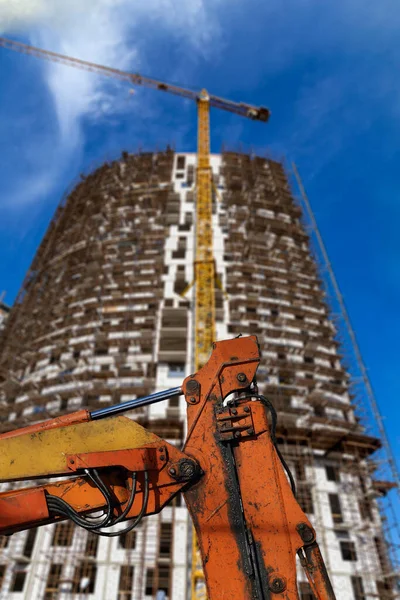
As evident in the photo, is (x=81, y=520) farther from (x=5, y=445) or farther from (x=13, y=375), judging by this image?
(x=13, y=375)

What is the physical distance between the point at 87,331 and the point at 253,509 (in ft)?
108

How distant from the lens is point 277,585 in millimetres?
3771

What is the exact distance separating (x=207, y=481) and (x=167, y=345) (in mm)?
30762

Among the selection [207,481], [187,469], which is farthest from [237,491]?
[187,469]

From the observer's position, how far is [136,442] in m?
4.47

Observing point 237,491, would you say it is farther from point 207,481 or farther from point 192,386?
point 192,386

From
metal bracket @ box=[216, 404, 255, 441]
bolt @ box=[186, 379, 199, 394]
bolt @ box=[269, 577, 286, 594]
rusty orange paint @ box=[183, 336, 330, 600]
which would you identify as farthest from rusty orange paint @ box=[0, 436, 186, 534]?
bolt @ box=[269, 577, 286, 594]

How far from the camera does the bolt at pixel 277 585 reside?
3.76 m

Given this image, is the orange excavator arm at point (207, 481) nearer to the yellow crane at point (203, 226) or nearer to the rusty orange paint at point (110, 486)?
the rusty orange paint at point (110, 486)

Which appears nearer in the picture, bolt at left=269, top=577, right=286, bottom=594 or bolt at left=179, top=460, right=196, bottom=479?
bolt at left=269, top=577, right=286, bottom=594

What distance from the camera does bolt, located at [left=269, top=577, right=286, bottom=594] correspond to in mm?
3758

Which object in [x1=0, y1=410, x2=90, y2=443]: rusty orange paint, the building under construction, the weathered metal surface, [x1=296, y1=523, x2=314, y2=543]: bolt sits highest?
the building under construction

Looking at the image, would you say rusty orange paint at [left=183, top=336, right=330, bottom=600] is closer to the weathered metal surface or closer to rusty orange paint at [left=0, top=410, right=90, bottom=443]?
the weathered metal surface

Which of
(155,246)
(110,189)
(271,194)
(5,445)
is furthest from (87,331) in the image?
(5,445)
